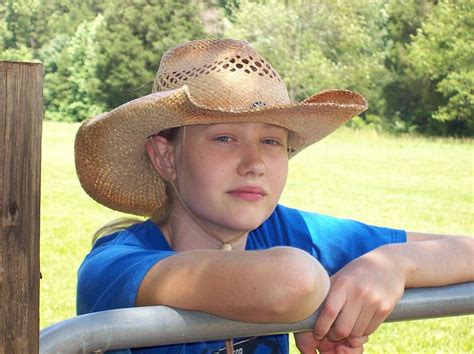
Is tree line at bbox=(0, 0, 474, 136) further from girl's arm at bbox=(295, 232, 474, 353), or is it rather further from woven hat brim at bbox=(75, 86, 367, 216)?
girl's arm at bbox=(295, 232, 474, 353)

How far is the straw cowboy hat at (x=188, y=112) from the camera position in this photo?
185 cm

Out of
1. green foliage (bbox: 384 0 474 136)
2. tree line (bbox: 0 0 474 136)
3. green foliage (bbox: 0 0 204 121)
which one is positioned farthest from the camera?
green foliage (bbox: 0 0 204 121)

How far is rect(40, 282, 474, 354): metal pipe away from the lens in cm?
110

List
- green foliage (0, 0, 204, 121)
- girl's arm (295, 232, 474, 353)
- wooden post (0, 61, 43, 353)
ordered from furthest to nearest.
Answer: green foliage (0, 0, 204, 121)
girl's arm (295, 232, 474, 353)
wooden post (0, 61, 43, 353)

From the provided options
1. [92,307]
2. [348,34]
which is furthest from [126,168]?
[348,34]

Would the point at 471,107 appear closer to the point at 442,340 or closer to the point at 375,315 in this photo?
the point at 442,340

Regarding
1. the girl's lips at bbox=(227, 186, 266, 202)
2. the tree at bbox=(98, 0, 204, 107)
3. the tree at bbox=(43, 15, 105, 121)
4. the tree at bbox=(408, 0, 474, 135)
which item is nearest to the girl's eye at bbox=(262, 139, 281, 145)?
the girl's lips at bbox=(227, 186, 266, 202)

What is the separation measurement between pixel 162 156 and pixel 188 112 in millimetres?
312

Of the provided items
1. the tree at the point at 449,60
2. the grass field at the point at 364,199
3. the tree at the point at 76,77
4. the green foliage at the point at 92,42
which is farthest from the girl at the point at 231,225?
the tree at the point at 76,77

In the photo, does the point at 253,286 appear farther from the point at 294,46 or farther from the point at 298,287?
the point at 294,46

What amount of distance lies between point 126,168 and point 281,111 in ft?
1.57

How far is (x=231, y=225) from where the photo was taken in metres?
1.87

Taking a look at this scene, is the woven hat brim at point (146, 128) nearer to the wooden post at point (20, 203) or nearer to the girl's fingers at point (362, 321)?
the girl's fingers at point (362, 321)

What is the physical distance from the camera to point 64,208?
39.2ft
